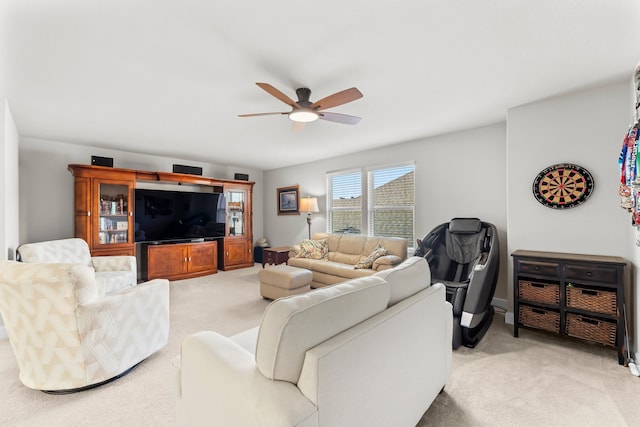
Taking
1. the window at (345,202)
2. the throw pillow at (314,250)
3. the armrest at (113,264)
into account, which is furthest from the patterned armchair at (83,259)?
the window at (345,202)

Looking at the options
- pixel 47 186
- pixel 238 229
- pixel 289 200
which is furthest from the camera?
pixel 289 200

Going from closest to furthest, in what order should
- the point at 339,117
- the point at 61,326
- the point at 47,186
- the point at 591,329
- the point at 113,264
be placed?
the point at 61,326, the point at 591,329, the point at 339,117, the point at 113,264, the point at 47,186

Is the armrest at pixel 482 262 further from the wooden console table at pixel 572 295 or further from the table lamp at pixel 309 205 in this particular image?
the table lamp at pixel 309 205

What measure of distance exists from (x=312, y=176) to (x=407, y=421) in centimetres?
509

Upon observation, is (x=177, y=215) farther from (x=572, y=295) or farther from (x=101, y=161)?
(x=572, y=295)

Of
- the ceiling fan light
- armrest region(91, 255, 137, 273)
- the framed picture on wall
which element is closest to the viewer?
the ceiling fan light

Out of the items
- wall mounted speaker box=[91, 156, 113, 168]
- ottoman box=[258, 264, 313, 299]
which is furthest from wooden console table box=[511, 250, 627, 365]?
wall mounted speaker box=[91, 156, 113, 168]

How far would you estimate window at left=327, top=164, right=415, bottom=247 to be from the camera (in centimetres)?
465

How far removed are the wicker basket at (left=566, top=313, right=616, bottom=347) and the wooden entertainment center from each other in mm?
5508

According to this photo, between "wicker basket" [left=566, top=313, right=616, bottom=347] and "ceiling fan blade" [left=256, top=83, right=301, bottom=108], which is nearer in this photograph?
"ceiling fan blade" [left=256, top=83, right=301, bottom=108]

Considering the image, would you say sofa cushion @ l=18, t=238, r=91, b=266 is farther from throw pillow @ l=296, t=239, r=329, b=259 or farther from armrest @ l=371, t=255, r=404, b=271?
armrest @ l=371, t=255, r=404, b=271

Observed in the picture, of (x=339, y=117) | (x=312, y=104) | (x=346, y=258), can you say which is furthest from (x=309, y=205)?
(x=312, y=104)

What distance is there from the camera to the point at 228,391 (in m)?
1.02

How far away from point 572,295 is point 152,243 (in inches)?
234
